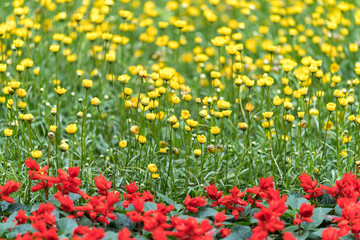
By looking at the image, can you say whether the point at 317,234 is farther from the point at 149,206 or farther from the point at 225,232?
the point at 149,206

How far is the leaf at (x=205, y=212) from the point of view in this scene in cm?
234

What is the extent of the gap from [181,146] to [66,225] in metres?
1.56

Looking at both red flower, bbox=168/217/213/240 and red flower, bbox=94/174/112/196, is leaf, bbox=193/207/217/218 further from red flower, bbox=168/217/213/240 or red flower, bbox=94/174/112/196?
red flower, bbox=94/174/112/196

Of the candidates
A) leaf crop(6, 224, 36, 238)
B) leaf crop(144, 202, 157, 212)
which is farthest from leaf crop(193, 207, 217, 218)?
leaf crop(6, 224, 36, 238)

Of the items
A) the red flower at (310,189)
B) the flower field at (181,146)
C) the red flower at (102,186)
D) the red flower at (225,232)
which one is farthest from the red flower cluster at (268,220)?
the red flower at (102,186)

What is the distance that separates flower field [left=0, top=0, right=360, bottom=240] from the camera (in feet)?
7.18

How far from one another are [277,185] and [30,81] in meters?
2.36

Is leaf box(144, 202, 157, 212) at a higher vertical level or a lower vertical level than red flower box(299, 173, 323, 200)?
lower

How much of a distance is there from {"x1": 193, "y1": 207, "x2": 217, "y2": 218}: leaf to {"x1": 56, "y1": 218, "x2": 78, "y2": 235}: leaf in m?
0.58

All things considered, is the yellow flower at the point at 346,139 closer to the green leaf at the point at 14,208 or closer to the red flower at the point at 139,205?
the red flower at the point at 139,205

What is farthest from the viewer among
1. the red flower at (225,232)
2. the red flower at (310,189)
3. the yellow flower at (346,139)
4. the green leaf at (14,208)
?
the yellow flower at (346,139)

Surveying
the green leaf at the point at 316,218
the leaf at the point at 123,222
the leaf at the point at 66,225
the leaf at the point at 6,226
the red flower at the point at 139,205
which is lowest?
the leaf at the point at 123,222

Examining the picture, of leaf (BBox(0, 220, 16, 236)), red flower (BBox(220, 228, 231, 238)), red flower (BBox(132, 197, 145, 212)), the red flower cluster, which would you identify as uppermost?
the red flower cluster

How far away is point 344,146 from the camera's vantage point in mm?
3367
